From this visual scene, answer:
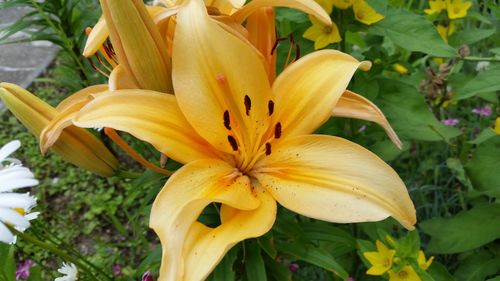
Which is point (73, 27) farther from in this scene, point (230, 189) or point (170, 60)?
point (230, 189)

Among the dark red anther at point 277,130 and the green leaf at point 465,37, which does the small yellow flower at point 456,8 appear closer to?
the green leaf at point 465,37

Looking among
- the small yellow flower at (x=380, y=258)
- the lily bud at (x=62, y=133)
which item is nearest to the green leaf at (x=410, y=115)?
the small yellow flower at (x=380, y=258)

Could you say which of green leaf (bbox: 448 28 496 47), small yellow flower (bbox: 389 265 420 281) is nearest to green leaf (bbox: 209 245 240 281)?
small yellow flower (bbox: 389 265 420 281)

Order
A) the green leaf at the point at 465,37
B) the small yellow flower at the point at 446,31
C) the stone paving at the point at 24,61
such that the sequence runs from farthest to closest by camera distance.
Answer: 1. the stone paving at the point at 24,61
2. the small yellow flower at the point at 446,31
3. the green leaf at the point at 465,37

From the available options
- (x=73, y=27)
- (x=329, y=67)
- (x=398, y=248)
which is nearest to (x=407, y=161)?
(x=398, y=248)

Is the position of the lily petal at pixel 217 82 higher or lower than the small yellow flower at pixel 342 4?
higher

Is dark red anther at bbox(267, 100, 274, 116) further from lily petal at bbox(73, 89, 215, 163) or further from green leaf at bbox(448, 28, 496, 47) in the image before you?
green leaf at bbox(448, 28, 496, 47)

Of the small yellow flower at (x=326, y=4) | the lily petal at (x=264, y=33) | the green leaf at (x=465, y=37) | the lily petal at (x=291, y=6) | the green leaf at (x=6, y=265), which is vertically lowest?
the green leaf at (x=6, y=265)

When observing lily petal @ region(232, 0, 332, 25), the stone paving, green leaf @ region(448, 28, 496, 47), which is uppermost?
lily petal @ region(232, 0, 332, 25)
